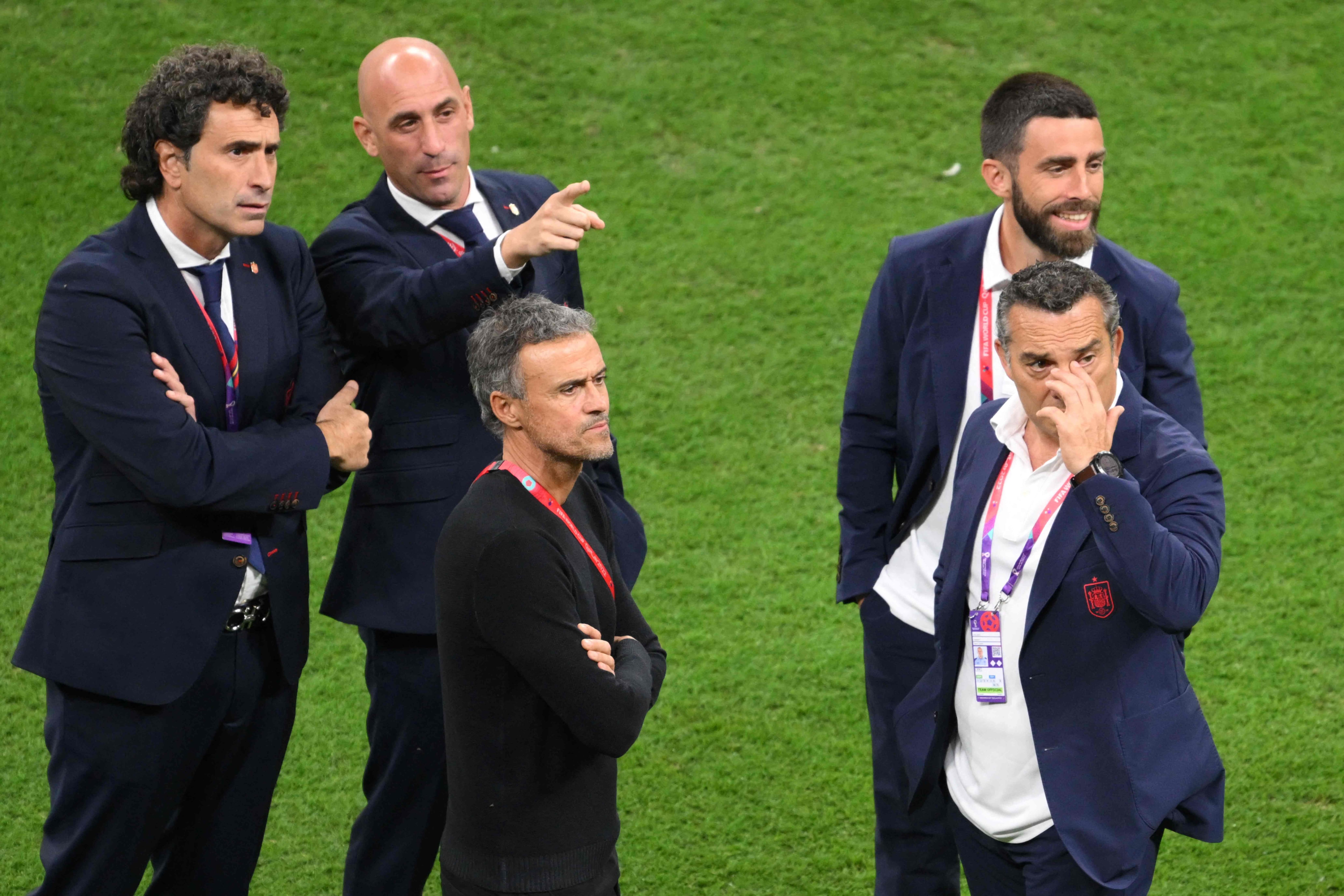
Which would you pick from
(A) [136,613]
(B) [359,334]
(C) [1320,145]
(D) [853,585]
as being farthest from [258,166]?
(C) [1320,145]

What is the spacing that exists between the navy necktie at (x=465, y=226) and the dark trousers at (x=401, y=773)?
2.88ft

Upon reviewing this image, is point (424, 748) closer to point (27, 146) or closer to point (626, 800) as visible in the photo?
point (626, 800)

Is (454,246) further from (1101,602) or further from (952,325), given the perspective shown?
(1101,602)

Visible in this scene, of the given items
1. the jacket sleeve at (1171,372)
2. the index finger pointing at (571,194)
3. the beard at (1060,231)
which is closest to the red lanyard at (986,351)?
the beard at (1060,231)

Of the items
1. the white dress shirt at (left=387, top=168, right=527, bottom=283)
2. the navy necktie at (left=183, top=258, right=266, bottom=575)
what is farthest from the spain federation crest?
the navy necktie at (left=183, top=258, right=266, bottom=575)

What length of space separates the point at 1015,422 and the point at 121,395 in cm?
168

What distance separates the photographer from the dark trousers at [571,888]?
8.49 feet

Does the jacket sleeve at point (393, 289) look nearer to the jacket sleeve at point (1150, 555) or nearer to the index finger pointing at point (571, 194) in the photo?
the index finger pointing at point (571, 194)

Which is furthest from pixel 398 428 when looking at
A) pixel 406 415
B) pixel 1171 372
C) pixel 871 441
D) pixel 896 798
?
pixel 1171 372

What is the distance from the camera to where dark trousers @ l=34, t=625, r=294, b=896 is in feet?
9.75

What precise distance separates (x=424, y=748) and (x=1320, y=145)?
5.78m

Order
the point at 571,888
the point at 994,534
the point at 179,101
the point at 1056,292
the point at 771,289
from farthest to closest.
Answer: the point at 771,289 < the point at 179,101 < the point at 994,534 < the point at 1056,292 < the point at 571,888

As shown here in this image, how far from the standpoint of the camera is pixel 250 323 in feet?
10.1

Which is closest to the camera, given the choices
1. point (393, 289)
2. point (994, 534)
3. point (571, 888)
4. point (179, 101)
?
point (571, 888)
